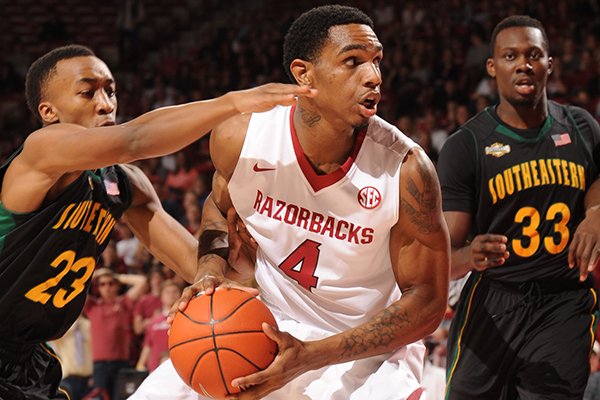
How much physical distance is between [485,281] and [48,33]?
15.3 m

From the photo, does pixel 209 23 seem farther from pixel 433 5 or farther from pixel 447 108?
pixel 447 108

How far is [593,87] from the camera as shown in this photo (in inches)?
392

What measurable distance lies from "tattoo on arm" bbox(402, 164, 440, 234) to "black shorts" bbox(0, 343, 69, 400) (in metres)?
1.61

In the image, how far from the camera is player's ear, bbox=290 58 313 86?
3496mm

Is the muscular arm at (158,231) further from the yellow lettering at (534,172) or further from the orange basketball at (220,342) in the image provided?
the yellow lettering at (534,172)

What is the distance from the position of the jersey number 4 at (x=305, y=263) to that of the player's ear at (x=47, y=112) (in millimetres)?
1221

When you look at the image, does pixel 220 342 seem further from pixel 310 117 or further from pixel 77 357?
pixel 77 357

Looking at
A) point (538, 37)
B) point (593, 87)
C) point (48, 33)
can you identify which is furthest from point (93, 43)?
point (538, 37)

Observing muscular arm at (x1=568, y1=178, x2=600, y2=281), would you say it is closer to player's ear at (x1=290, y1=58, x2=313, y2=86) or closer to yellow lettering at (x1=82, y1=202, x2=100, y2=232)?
player's ear at (x1=290, y1=58, x2=313, y2=86)

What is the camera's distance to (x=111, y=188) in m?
4.00

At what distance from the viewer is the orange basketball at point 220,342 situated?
304 centimetres

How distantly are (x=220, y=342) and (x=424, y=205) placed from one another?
902 mm

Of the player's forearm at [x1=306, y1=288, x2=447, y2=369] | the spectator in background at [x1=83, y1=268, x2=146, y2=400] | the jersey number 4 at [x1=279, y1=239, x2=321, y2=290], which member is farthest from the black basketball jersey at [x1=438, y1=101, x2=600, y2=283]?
the spectator in background at [x1=83, y1=268, x2=146, y2=400]

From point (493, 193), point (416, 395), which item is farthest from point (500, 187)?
point (416, 395)
